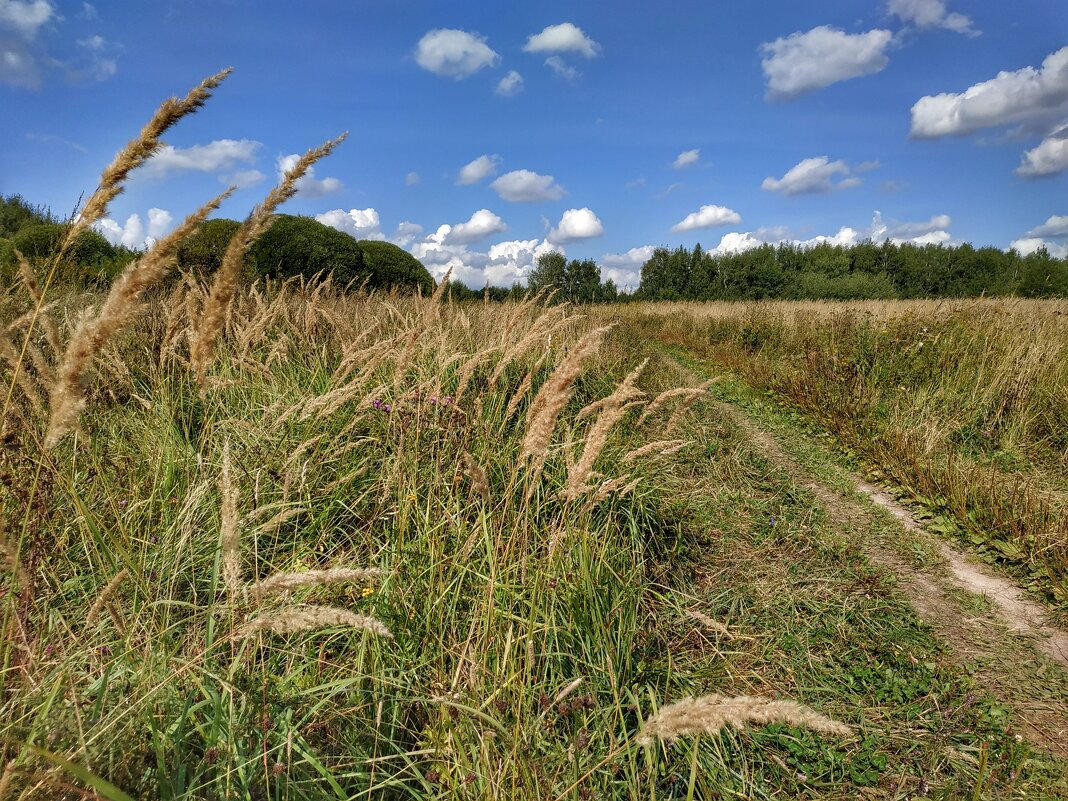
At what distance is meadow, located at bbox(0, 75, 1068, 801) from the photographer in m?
1.36

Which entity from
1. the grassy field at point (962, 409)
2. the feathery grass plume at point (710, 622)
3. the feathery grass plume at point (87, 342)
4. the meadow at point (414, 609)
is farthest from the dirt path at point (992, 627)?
the feathery grass plume at point (87, 342)

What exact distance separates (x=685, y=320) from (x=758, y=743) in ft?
53.8

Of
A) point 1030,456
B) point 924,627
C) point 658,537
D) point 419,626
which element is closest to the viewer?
point 419,626

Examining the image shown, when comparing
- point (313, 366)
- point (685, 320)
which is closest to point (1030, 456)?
point (313, 366)

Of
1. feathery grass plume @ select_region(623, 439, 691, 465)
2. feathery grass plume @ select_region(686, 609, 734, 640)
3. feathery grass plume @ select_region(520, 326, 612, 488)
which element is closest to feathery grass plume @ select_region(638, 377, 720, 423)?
feathery grass plume @ select_region(623, 439, 691, 465)

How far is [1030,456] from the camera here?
5.18 meters

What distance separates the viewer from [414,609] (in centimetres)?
208

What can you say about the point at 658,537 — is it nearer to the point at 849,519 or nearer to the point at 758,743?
the point at 758,743

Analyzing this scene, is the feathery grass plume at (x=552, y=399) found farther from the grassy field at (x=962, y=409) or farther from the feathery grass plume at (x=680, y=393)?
the grassy field at (x=962, y=409)

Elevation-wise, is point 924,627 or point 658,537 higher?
point 658,537

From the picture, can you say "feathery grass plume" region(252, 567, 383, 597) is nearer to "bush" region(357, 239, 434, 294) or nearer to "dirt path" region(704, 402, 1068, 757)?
"dirt path" region(704, 402, 1068, 757)

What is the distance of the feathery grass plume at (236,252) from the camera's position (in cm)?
128

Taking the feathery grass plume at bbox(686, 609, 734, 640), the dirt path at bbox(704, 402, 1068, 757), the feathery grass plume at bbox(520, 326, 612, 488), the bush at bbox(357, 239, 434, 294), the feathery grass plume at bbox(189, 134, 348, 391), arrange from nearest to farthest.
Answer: the feathery grass plume at bbox(189, 134, 348, 391) → the feathery grass plume at bbox(520, 326, 612, 488) → the feathery grass plume at bbox(686, 609, 734, 640) → the dirt path at bbox(704, 402, 1068, 757) → the bush at bbox(357, 239, 434, 294)

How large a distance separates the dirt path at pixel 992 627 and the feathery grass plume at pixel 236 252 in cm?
332
